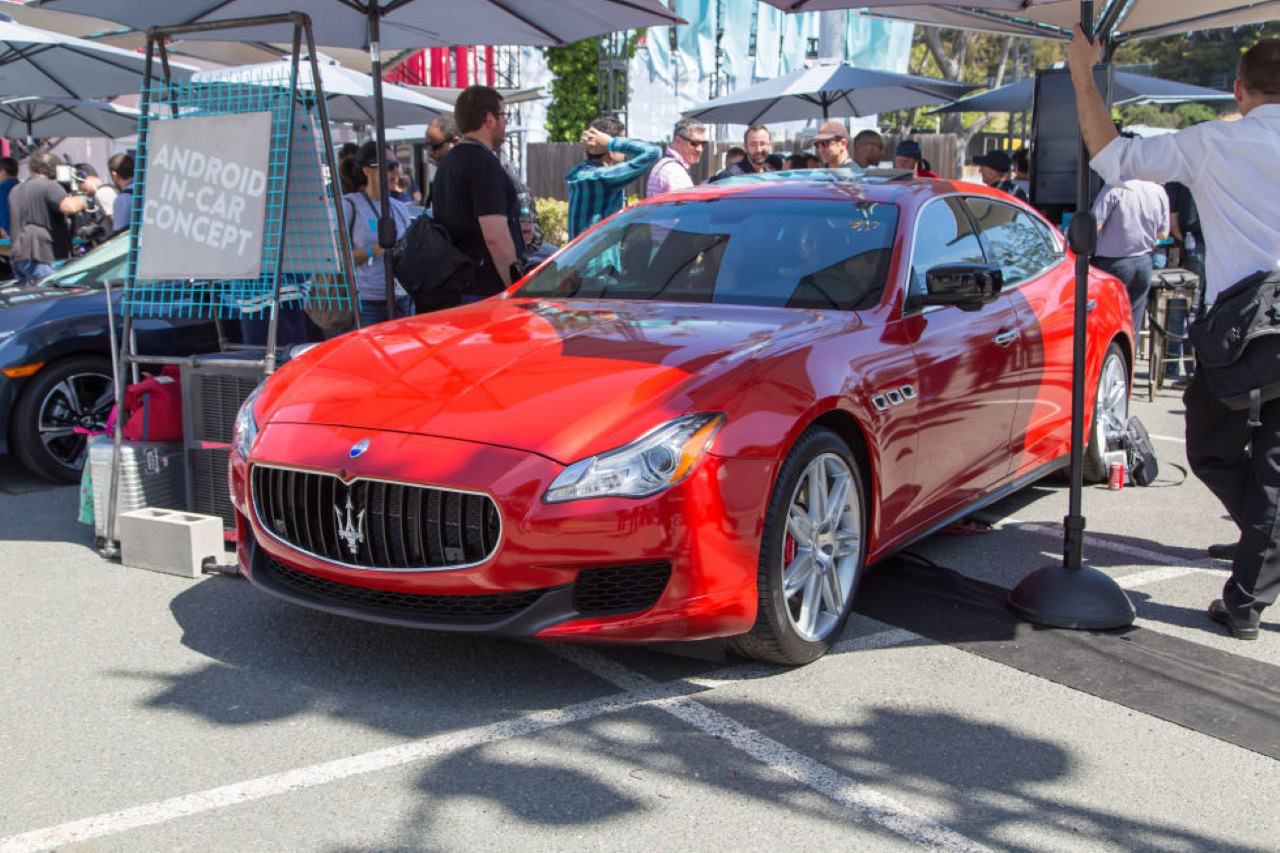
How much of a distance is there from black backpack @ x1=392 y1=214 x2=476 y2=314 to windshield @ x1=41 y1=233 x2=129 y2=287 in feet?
7.15

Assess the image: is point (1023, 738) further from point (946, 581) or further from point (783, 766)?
point (946, 581)

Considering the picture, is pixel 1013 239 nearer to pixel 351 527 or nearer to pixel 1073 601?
pixel 1073 601

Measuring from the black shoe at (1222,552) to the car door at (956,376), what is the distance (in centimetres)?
98

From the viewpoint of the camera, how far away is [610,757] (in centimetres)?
351

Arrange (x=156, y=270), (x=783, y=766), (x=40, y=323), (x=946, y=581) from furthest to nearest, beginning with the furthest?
(x=40, y=323) → (x=156, y=270) → (x=946, y=581) → (x=783, y=766)

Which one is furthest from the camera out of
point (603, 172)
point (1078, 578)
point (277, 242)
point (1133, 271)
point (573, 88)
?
point (573, 88)

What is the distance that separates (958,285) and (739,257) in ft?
2.79

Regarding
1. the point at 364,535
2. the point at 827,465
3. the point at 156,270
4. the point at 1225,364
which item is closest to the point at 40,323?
the point at 156,270

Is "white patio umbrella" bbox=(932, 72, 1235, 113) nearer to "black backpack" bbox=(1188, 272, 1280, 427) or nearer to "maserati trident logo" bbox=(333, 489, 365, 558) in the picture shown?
"black backpack" bbox=(1188, 272, 1280, 427)

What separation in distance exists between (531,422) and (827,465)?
102 cm

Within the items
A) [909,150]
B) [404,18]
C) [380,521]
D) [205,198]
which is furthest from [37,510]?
[909,150]

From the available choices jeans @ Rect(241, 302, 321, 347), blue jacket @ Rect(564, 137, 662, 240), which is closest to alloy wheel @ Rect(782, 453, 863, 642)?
jeans @ Rect(241, 302, 321, 347)

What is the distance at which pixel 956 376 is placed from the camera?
487 cm

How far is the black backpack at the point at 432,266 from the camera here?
6.24 meters
